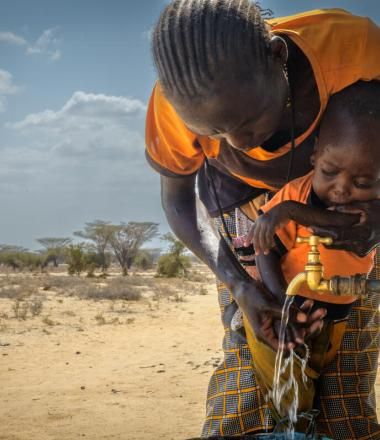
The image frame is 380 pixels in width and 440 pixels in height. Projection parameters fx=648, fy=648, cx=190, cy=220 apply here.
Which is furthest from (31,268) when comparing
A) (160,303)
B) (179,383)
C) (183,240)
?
(183,240)

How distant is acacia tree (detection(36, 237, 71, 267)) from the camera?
32.8 metres

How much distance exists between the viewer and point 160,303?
13.0 metres

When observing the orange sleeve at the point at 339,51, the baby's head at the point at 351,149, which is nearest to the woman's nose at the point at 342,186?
the baby's head at the point at 351,149

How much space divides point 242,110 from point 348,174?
315mm

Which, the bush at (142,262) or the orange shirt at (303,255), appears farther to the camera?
the bush at (142,262)

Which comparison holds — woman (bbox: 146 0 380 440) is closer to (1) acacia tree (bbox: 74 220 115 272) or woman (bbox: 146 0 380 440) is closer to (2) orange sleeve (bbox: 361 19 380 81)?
(2) orange sleeve (bbox: 361 19 380 81)

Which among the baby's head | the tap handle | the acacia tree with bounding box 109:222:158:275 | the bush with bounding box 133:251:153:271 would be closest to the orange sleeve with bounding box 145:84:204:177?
the baby's head

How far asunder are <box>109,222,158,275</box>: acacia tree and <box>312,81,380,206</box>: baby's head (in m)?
26.9

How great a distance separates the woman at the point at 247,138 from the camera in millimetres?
1411

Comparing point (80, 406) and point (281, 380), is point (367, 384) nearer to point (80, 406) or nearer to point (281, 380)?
point (281, 380)

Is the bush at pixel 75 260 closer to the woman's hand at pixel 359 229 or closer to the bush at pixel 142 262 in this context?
the bush at pixel 142 262

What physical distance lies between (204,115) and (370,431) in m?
1.16

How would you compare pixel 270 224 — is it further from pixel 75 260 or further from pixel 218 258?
pixel 75 260

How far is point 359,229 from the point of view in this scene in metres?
1.53
